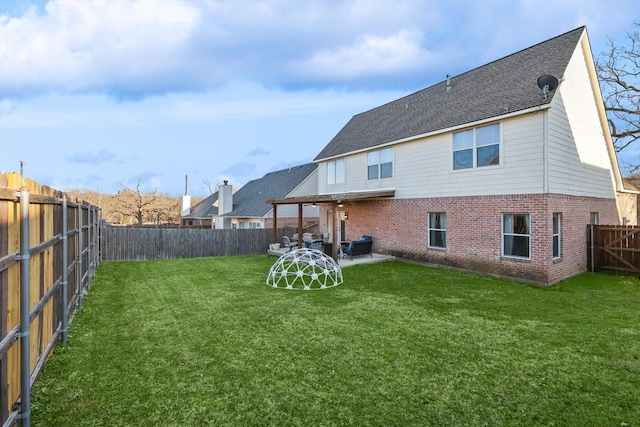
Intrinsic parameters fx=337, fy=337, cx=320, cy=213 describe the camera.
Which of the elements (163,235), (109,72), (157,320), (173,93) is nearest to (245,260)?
(163,235)

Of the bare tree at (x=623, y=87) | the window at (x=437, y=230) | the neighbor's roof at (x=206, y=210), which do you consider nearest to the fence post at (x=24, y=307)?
the window at (x=437, y=230)

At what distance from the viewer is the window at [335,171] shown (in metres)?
17.4

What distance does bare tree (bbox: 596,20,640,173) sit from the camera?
19.7 meters

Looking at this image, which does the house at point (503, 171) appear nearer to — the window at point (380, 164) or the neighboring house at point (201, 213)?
the window at point (380, 164)

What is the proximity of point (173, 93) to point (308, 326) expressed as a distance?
74.4 feet

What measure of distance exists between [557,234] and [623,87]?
16.8 m

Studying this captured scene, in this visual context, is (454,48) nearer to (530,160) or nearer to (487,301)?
(530,160)

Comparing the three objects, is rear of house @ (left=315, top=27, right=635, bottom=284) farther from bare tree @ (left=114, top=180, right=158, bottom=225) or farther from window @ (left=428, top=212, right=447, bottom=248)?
bare tree @ (left=114, top=180, right=158, bottom=225)

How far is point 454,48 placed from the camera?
75.0 ft

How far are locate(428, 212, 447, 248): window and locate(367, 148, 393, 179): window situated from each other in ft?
9.31

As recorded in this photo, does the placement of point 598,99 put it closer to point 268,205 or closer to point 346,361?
point 346,361

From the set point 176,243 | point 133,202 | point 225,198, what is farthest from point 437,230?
point 133,202

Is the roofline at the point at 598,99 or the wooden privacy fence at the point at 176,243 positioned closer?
the roofline at the point at 598,99

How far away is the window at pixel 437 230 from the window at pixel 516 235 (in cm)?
215
